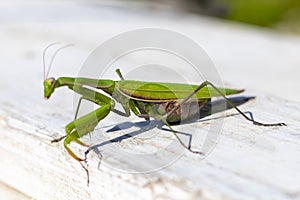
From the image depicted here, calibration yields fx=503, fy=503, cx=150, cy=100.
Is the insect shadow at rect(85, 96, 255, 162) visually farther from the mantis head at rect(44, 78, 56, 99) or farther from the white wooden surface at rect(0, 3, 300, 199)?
the mantis head at rect(44, 78, 56, 99)

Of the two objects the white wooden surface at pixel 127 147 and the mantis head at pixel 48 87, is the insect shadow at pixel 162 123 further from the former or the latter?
the mantis head at pixel 48 87

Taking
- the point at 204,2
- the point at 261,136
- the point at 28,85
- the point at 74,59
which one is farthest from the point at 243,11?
the point at 261,136

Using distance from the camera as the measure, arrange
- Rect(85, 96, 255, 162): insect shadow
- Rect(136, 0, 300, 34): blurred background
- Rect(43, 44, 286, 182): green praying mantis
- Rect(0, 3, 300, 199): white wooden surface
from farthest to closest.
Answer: Rect(136, 0, 300, 34): blurred background < Rect(43, 44, 286, 182): green praying mantis < Rect(85, 96, 255, 162): insect shadow < Rect(0, 3, 300, 199): white wooden surface

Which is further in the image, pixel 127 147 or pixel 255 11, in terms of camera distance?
pixel 255 11

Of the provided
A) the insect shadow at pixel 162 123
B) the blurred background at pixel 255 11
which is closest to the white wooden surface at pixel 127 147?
the insect shadow at pixel 162 123

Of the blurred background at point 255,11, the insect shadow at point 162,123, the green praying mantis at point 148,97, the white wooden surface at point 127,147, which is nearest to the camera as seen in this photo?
the white wooden surface at point 127,147

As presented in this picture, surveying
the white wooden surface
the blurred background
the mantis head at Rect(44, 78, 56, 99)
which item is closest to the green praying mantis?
the mantis head at Rect(44, 78, 56, 99)

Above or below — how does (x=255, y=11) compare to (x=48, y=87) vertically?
above

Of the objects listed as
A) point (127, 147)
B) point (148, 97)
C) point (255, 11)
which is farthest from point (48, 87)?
point (255, 11)

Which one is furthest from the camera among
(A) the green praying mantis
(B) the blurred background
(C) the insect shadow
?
(B) the blurred background

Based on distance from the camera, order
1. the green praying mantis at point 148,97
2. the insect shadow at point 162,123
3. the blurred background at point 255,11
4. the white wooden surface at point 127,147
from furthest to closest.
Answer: the blurred background at point 255,11 → the green praying mantis at point 148,97 → the insect shadow at point 162,123 → the white wooden surface at point 127,147

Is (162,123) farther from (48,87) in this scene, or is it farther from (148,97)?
(48,87)
